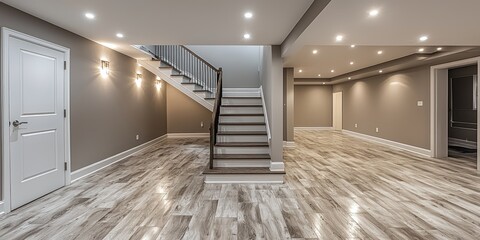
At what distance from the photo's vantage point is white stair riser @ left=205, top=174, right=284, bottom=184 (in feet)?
13.9

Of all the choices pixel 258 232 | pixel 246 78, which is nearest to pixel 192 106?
pixel 246 78

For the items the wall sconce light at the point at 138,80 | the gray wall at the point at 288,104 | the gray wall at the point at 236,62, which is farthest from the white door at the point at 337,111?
the wall sconce light at the point at 138,80

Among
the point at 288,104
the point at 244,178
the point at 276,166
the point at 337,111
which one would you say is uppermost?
the point at 288,104

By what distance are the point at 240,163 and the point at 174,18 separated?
2536 millimetres

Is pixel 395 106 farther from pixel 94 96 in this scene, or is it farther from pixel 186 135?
pixel 94 96

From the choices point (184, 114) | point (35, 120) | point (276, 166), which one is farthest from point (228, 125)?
point (184, 114)

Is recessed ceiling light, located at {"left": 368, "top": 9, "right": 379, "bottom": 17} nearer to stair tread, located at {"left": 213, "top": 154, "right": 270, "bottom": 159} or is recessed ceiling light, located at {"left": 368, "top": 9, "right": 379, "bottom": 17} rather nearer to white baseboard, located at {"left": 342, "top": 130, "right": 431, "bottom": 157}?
stair tread, located at {"left": 213, "top": 154, "right": 270, "bottom": 159}

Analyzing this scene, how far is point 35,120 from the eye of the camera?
3.46 metres

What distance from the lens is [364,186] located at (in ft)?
13.3

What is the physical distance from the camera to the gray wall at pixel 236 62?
9461 millimetres

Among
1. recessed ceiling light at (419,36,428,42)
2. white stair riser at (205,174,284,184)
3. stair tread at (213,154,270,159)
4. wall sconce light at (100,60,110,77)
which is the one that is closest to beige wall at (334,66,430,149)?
recessed ceiling light at (419,36,428,42)

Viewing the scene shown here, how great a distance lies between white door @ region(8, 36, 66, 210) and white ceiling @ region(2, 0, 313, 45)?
0.58m

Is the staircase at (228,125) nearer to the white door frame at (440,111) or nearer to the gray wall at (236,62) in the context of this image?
the gray wall at (236,62)

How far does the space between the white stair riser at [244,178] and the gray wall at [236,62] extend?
559 cm
